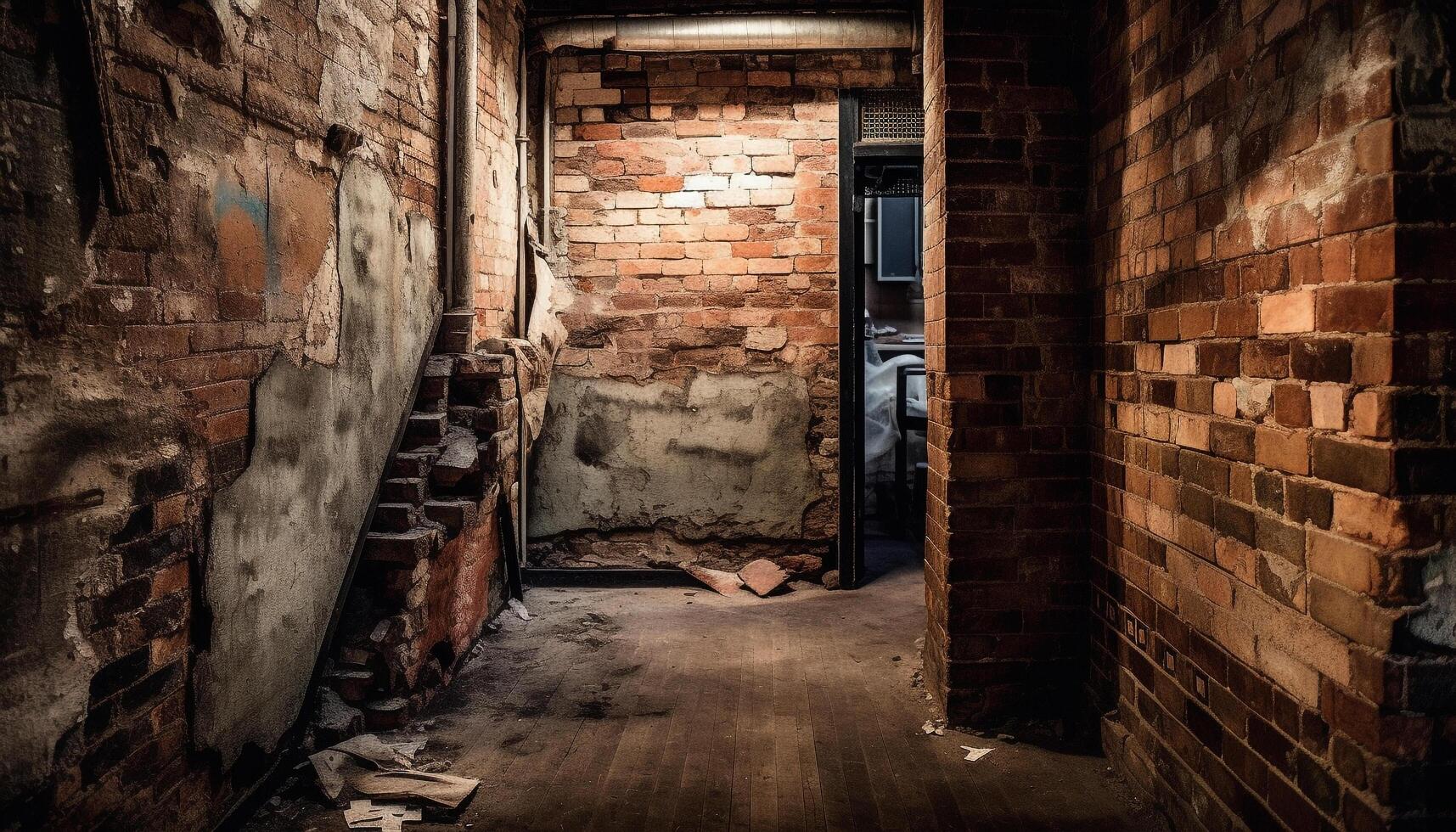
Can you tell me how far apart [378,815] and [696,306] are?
3.03 m

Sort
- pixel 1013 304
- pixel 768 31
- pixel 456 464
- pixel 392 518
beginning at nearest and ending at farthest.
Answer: pixel 1013 304
pixel 392 518
pixel 456 464
pixel 768 31

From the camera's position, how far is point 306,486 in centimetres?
259

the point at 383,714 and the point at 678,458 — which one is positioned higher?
the point at 678,458

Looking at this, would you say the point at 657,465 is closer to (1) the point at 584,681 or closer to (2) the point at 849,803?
(1) the point at 584,681

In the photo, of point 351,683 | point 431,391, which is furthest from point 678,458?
point 351,683

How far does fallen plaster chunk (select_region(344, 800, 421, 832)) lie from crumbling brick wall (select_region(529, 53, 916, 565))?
249 centimetres

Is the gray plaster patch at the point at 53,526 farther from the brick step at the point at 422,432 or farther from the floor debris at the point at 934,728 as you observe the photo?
the floor debris at the point at 934,728

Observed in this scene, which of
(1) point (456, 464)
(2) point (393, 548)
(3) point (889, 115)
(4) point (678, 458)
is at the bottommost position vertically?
(2) point (393, 548)

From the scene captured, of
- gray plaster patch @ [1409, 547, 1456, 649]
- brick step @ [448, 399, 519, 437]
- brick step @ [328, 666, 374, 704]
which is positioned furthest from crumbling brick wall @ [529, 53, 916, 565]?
gray plaster patch @ [1409, 547, 1456, 649]

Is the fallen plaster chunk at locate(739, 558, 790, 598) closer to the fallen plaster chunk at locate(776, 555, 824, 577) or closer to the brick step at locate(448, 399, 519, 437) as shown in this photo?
the fallen plaster chunk at locate(776, 555, 824, 577)

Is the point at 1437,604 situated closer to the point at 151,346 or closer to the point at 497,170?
the point at 151,346

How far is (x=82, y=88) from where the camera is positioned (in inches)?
66.9

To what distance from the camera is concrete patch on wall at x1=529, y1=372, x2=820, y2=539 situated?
15.6 ft

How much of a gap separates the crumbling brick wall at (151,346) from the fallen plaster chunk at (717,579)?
7.22 ft
